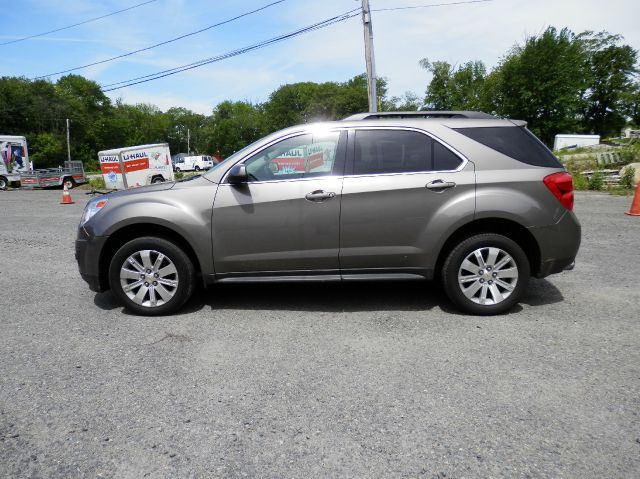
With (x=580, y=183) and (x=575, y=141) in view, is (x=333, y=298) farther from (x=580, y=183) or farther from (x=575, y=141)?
(x=575, y=141)

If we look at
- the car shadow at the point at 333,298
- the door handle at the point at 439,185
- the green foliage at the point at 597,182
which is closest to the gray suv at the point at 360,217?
the door handle at the point at 439,185

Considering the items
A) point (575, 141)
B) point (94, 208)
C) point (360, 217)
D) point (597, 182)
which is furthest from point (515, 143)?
point (575, 141)

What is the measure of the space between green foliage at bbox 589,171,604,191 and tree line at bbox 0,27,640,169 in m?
33.8

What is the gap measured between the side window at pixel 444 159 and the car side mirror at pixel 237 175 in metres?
1.71

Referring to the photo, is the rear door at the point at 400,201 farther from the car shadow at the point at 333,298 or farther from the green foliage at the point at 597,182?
the green foliage at the point at 597,182

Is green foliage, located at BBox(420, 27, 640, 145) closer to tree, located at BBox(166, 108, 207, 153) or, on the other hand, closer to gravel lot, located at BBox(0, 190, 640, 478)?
gravel lot, located at BBox(0, 190, 640, 478)

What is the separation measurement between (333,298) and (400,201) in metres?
1.32

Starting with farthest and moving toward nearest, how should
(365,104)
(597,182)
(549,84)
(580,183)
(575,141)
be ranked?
(365,104), (549,84), (575,141), (580,183), (597,182)

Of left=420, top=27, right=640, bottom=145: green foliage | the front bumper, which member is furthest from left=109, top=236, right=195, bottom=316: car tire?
left=420, top=27, right=640, bottom=145: green foliage

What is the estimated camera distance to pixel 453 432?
245 centimetres

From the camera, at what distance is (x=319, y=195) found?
13.3 ft

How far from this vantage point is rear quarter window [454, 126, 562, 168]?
13.5ft

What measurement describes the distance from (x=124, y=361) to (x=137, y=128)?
357 ft

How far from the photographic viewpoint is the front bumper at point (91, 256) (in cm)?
422
